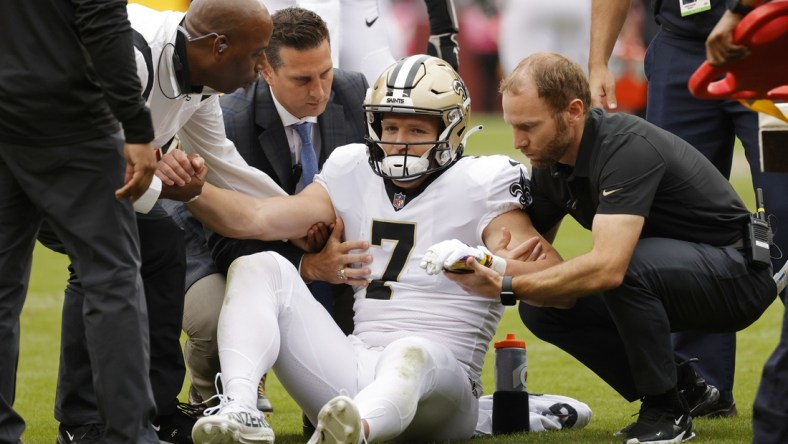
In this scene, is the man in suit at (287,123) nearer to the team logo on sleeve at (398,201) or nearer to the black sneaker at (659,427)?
the team logo on sleeve at (398,201)

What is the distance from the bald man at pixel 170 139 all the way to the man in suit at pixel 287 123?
437 millimetres

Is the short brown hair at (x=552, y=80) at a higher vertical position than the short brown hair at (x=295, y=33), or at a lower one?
higher

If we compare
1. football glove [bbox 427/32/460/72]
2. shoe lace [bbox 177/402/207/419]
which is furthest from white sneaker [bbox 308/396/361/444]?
football glove [bbox 427/32/460/72]

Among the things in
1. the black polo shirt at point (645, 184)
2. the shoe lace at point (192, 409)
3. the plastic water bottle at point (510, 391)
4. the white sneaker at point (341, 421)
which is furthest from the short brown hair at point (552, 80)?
the shoe lace at point (192, 409)

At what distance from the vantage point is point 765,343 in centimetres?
686

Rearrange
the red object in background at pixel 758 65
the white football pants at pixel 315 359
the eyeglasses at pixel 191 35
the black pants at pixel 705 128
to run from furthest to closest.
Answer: the black pants at pixel 705 128
the eyeglasses at pixel 191 35
the white football pants at pixel 315 359
the red object in background at pixel 758 65

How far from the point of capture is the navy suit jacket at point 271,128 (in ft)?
17.5

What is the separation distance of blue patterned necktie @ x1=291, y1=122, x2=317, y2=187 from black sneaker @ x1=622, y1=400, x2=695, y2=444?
170cm

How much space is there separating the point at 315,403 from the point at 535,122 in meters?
1.17

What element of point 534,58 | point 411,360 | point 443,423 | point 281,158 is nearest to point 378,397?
point 411,360

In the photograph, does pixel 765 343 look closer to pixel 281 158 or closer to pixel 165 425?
pixel 281 158

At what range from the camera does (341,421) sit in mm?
3729

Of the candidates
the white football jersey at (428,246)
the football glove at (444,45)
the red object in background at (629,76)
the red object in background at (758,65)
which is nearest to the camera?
the red object in background at (758,65)

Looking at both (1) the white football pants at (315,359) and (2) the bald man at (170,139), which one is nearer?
(1) the white football pants at (315,359)
